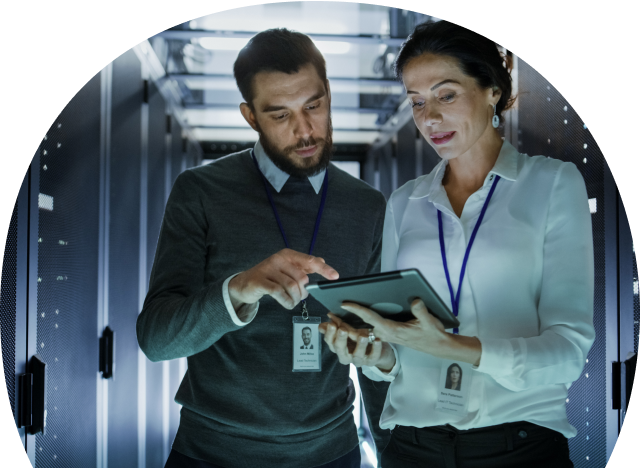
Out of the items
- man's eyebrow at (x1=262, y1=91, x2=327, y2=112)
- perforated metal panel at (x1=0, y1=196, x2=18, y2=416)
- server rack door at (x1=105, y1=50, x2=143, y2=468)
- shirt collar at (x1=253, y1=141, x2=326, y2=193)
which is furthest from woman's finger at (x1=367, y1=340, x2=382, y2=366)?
server rack door at (x1=105, y1=50, x2=143, y2=468)

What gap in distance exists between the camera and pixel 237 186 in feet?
5.07

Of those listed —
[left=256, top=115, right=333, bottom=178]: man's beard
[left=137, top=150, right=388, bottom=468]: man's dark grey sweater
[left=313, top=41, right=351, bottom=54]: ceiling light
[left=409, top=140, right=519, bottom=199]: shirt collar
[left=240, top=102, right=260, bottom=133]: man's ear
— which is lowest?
[left=137, top=150, right=388, bottom=468]: man's dark grey sweater

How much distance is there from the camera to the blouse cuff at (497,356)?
97 centimetres

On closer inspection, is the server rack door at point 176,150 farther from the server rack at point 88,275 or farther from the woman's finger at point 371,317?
the woman's finger at point 371,317

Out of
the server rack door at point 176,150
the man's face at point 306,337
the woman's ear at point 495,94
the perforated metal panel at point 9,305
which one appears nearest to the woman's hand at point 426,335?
the man's face at point 306,337

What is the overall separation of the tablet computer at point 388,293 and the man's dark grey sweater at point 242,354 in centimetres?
44

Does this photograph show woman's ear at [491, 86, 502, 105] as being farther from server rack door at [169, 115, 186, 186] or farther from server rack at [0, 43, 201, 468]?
server rack door at [169, 115, 186, 186]

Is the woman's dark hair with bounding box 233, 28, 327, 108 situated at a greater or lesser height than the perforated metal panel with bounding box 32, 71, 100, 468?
greater

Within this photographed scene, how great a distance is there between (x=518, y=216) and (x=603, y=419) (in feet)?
2.65

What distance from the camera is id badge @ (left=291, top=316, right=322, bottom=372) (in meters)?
1.38

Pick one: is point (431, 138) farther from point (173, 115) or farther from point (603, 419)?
point (173, 115)

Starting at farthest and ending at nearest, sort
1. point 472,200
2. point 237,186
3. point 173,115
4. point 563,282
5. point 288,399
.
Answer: point 173,115 < point 237,186 < point 288,399 < point 472,200 < point 563,282

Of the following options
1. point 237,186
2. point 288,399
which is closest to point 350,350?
point 288,399

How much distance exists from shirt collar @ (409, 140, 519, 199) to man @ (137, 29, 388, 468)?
389 millimetres
